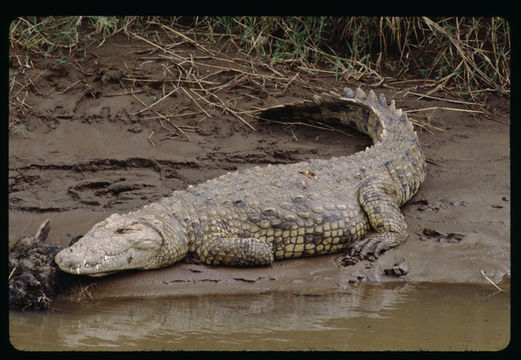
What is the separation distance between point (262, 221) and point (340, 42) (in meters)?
3.57

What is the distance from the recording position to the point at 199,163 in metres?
6.72

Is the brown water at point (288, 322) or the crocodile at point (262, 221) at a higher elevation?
the crocodile at point (262, 221)

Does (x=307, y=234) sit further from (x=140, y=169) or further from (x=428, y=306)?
(x=140, y=169)

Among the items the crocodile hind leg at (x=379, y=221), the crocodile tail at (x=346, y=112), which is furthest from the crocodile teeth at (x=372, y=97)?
the crocodile hind leg at (x=379, y=221)

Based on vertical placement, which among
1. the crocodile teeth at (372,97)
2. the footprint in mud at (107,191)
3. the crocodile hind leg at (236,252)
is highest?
the crocodile teeth at (372,97)

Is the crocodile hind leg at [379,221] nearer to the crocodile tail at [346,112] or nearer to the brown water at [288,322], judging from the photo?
the brown water at [288,322]

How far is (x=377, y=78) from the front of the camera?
26.2 ft

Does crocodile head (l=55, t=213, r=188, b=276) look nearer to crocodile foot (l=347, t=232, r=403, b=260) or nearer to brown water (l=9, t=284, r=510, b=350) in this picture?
brown water (l=9, t=284, r=510, b=350)

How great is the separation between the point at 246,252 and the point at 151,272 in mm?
743

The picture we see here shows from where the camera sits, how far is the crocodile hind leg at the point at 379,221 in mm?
5527

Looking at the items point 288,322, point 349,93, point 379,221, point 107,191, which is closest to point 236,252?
point 288,322

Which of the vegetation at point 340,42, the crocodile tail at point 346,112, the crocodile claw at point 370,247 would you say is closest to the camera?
the crocodile claw at point 370,247

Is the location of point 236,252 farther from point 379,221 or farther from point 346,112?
point 346,112

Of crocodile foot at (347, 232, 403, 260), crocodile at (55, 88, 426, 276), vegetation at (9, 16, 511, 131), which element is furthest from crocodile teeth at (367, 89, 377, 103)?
crocodile foot at (347, 232, 403, 260)
